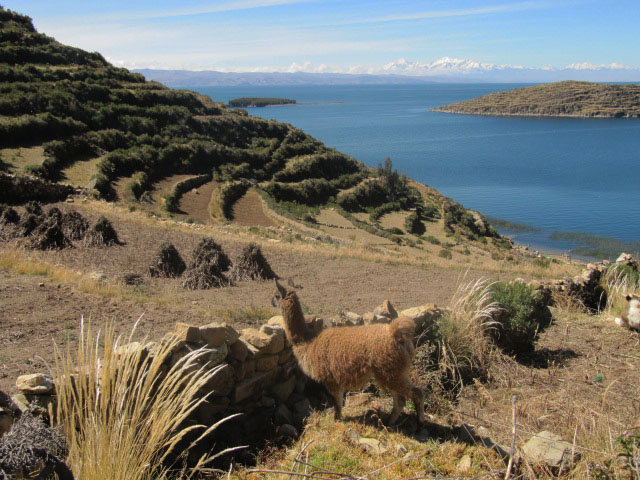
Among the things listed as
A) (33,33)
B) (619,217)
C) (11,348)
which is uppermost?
(33,33)

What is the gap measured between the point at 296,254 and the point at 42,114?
26262 millimetres

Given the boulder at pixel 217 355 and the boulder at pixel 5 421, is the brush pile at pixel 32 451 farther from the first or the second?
the boulder at pixel 217 355

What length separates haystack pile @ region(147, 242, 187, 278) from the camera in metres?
11.6

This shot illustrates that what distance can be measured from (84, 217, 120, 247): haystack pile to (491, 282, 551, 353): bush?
10805mm

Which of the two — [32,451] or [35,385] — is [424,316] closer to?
[35,385]

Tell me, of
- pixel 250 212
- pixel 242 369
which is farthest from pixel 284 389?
pixel 250 212

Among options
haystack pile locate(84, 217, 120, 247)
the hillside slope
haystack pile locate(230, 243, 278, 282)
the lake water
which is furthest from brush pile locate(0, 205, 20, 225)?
the lake water

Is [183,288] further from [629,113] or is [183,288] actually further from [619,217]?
[629,113]

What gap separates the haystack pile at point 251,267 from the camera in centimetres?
1223

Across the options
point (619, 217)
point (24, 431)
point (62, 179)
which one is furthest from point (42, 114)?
point (619, 217)

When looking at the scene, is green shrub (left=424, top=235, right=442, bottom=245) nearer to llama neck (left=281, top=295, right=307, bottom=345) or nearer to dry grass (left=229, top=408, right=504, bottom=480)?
llama neck (left=281, top=295, right=307, bottom=345)

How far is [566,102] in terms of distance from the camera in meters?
152

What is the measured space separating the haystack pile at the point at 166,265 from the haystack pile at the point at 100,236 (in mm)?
2798

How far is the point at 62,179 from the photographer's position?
25422mm
